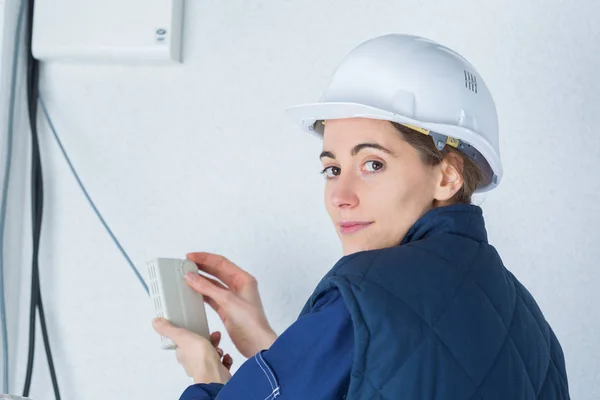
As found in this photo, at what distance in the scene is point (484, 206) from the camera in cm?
149

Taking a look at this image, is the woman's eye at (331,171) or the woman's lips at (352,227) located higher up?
the woman's eye at (331,171)

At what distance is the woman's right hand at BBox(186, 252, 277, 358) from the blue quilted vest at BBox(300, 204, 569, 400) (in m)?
0.39

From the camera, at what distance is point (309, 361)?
35.6 inches

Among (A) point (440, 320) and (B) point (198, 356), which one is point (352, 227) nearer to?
(A) point (440, 320)

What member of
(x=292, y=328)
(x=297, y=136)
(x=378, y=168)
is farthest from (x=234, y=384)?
(x=297, y=136)

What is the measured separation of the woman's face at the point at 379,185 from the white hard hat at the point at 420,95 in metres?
0.03

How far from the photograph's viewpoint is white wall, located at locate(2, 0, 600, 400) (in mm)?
1464

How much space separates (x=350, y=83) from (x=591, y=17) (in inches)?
22.9

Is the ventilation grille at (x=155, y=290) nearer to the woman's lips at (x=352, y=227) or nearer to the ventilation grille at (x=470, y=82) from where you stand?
the woman's lips at (x=352, y=227)

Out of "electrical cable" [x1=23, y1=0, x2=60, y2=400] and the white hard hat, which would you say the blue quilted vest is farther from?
"electrical cable" [x1=23, y1=0, x2=60, y2=400]

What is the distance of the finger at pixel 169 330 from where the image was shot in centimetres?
122

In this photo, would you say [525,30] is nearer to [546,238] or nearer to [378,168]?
[546,238]

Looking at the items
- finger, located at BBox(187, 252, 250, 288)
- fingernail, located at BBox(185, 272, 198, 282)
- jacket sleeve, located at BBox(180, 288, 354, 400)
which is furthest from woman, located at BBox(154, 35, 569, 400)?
finger, located at BBox(187, 252, 250, 288)

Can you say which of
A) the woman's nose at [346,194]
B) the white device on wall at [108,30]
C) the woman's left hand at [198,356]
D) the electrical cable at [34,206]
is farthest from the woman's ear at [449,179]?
the electrical cable at [34,206]
